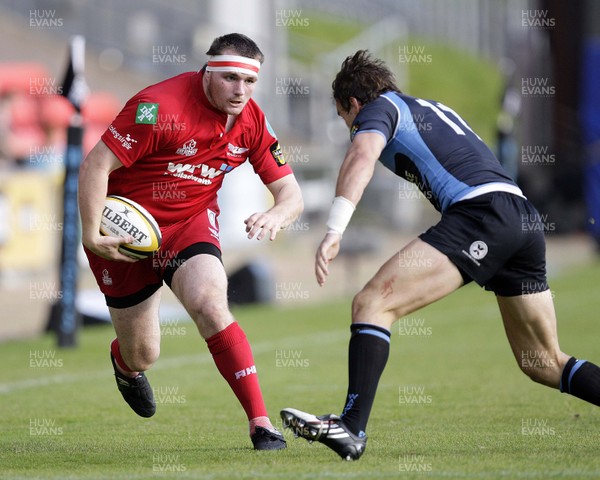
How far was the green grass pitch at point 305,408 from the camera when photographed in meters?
5.54

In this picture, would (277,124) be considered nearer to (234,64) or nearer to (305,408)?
(305,408)

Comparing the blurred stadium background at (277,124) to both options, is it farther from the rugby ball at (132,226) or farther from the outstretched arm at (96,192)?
the outstretched arm at (96,192)

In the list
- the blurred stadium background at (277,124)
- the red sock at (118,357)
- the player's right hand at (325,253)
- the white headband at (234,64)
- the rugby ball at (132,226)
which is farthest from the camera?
the blurred stadium background at (277,124)

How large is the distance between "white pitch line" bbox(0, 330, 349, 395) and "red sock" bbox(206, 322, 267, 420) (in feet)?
13.1

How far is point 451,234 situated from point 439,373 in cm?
512

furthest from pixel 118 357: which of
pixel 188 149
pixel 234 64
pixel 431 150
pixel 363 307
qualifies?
pixel 431 150

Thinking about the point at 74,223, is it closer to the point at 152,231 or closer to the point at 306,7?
the point at 152,231

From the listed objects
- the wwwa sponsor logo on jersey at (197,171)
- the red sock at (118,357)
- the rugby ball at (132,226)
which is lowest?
the red sock at (118,357)

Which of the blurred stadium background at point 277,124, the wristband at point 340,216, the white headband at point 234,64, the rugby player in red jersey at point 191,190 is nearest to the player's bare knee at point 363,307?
the wristband at point 340,216

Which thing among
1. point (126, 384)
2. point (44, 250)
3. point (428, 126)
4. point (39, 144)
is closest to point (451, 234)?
point (428, 126)

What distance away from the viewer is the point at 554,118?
27.9 m

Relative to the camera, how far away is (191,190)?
22.2 ft

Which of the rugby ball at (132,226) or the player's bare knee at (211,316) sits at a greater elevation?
the rugby ball at (132,226)

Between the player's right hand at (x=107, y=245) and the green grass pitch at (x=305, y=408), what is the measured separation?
112cm
